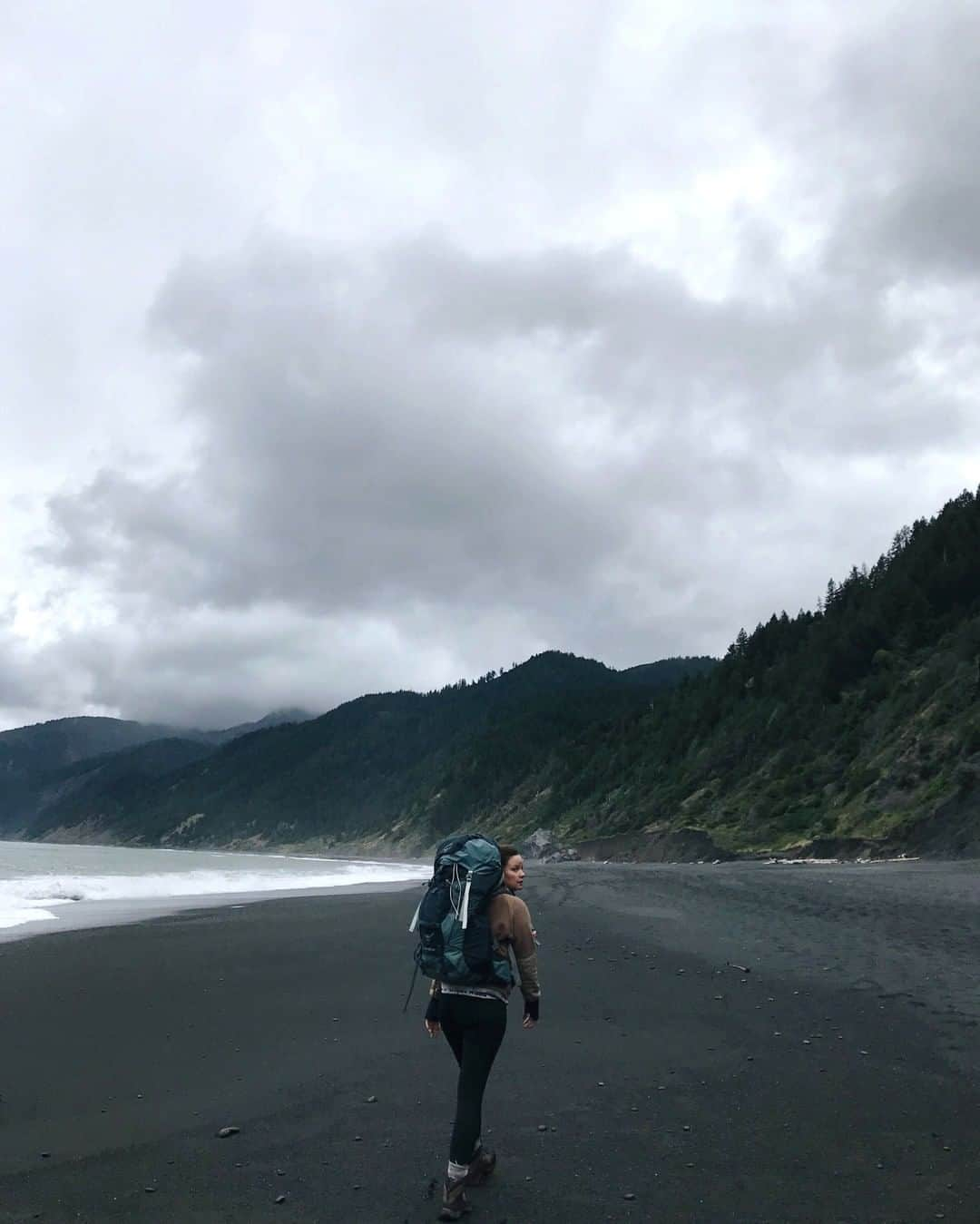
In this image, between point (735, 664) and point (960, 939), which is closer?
point (960, 939)

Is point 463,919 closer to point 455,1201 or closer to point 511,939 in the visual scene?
point 511,939

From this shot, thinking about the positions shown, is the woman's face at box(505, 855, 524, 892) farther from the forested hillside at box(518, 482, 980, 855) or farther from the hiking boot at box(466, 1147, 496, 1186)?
the forested hillside at box(518, 482, 980, 855)

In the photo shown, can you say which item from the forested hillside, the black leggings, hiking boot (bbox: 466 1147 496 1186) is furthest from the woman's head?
the forested hillside

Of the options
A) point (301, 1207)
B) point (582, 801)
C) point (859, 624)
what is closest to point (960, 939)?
point (301, 1207)

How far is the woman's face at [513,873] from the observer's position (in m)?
6.43

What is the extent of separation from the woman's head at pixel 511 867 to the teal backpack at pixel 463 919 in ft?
0.70

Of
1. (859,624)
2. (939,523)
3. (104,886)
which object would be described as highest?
(939,523)

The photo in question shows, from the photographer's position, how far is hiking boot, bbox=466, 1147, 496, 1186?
588 cm

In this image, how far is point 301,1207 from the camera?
18.4 ft

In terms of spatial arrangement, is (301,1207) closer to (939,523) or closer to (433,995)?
(433,995)

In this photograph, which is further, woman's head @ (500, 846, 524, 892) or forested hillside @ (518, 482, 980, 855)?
forested hillside @ (518, 482, 980, 855)

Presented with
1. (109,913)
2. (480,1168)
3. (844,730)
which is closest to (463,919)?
(480,1168)

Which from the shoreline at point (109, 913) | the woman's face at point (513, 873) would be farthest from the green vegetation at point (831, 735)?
the woman's face at point (513, 873)

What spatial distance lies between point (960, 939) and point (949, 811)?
1088 inches
